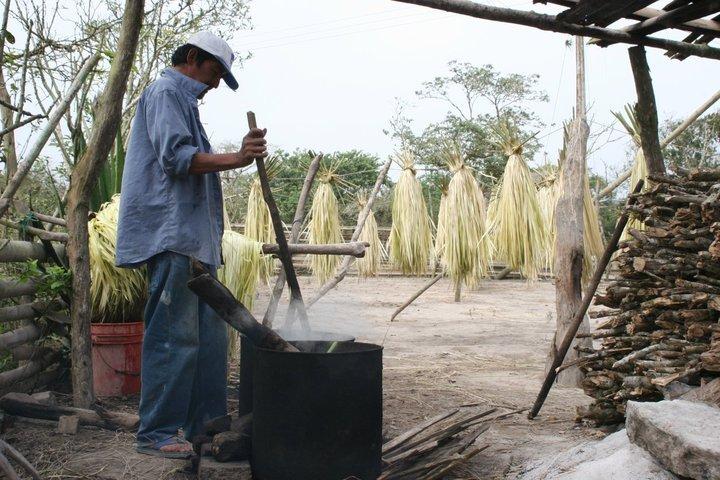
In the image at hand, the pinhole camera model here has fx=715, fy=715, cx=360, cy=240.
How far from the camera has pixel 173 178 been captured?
3.30m

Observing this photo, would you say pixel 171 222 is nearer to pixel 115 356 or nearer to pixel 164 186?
pixel 164 186

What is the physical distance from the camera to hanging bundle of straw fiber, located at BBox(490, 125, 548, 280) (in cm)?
865

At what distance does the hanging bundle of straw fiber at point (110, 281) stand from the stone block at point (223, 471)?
1.73 m

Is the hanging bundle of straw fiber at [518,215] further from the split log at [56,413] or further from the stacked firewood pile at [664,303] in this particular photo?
the split log at [56,413]

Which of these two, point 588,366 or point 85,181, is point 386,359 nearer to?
point 588,366

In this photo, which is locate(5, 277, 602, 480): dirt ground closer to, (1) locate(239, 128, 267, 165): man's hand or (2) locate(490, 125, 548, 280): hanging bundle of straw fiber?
(2) locate(490, 125, 548, 280): hanging bundle of straw fiber

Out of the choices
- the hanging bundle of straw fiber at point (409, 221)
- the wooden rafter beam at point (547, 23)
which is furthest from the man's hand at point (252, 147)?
the hanging bundle of straw fiber at point (409, 221)

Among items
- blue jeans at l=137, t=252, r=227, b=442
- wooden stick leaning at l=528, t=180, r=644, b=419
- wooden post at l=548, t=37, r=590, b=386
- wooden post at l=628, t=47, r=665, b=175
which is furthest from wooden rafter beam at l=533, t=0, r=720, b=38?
blue jeans at l=137, t=252, r=227, b=442

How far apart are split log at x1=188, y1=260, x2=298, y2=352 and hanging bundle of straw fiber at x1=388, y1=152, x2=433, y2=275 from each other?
7.69m

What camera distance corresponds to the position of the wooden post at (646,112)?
4664 mm

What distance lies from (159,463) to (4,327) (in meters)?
1.83

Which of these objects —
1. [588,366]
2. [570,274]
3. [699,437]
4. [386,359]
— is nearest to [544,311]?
[386,359]

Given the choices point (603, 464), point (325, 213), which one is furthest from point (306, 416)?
point (325, 213)

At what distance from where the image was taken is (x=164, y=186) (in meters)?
3.30
